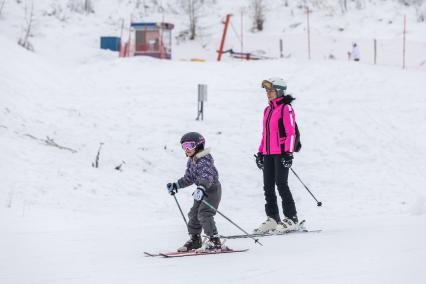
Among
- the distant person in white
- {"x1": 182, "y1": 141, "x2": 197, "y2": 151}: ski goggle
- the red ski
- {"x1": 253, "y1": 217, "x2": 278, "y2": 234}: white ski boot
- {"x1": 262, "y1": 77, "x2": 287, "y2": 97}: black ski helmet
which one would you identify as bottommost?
{"x1": 253, "y1": 217, "x2": 278, "y2": 234}: white ski boot

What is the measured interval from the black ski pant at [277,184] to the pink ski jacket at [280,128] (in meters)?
0.14

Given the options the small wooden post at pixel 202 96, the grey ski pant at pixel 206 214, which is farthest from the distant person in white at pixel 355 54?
the grey ski pant at pixel 206 214

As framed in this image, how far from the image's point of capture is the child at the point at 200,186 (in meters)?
6.54

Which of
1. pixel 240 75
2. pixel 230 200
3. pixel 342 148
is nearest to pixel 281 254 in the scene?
pixel 230 200

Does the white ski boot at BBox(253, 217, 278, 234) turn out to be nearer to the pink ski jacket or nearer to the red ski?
the pink ski jacket

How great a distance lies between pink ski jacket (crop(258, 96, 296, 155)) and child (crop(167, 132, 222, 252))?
1486 millimetres

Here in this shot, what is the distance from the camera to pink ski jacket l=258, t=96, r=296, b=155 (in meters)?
7.91

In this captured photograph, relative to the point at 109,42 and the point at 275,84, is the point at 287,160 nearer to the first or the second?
the point at 275,84

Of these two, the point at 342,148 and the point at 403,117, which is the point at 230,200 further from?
the point at 403,117

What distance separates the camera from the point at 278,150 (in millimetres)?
7949

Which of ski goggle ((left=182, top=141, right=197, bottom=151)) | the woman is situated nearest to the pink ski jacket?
the woman

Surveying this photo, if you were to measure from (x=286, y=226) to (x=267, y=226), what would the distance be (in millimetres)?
266

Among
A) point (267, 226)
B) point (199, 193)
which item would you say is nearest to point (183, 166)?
point (267, 226)

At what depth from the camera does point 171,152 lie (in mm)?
14344
